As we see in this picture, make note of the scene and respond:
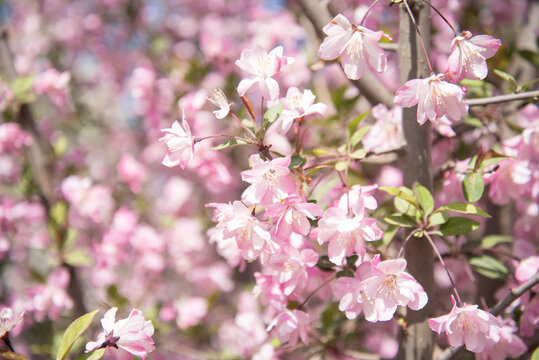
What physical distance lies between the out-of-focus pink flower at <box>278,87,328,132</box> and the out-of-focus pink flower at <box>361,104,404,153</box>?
0.95ft

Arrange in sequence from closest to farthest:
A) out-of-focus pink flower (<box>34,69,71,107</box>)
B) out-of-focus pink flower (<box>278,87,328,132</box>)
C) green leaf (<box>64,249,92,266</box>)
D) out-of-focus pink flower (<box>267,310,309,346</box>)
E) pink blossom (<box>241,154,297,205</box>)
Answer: pink blossom (<box>241,154,297,205</box>) → out-of-focus pink flower (<box>278,87,328,132</box>) → out-of-focus pink flower (<box>267,310,309,346</box>) → green leaf (<box>64,249,92,266</box>) → out-of-focus pink flower (<box>34,69,71,107</box>)

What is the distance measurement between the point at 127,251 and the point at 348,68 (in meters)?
1.78

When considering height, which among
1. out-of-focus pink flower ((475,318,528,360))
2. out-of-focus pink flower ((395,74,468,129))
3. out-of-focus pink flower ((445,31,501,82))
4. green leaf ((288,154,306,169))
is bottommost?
out-of-focus pink flower ((475,318,528,360))

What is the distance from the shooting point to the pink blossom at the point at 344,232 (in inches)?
34.7

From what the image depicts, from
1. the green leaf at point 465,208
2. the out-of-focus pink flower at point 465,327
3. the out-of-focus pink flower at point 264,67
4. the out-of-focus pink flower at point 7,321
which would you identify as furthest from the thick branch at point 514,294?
the out-of-focus pink flower at point 7,321

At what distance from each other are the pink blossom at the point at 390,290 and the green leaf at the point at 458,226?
0.58 feet

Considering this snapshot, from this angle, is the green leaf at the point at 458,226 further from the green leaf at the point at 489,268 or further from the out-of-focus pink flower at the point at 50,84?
the out-of-focus pink flower at the point at 50,84

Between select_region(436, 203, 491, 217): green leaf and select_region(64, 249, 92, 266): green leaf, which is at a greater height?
select_region(436, 203, 491, 217): green leaf

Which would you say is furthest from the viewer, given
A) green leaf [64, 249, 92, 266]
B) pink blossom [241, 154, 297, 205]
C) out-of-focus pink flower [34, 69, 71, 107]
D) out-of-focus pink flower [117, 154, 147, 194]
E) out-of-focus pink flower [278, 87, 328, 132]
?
out-of-focus pink flower [117, 154, 147, 194]

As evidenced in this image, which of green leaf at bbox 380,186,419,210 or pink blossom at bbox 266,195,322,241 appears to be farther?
green leaf at bbox 380,186,419,210

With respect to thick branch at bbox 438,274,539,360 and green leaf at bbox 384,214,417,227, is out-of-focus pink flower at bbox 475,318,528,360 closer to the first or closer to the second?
thick branch at bbox 438,274,539,360

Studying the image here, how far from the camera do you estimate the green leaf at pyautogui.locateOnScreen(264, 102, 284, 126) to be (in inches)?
36.8

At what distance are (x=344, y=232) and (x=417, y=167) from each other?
0.33 metres

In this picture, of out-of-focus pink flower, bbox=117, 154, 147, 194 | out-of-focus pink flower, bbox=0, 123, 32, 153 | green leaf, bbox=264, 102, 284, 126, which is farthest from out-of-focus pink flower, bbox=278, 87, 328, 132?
out-of-focus pink flower, bbox=117, 154, 147, 194
